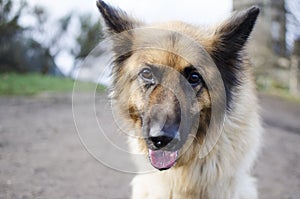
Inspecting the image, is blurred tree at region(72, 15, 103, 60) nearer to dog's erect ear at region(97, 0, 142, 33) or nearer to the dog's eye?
dog's erect ear at region(97, 0, 142, 33)

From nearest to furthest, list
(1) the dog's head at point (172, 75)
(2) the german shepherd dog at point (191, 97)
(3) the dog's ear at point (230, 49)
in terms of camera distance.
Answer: (1) the dog's head at point (172, 75), (2) the german shepherd dog at point (191, 97), (3) the dog's ear at point (230, 49)

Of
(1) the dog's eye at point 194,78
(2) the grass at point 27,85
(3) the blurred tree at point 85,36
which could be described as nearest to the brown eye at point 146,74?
(1) the dog's eye at point 194,78

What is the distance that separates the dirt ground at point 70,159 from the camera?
496 centimetres

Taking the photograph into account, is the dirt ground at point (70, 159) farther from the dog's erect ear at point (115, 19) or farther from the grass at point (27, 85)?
the grass at point (27, 85)

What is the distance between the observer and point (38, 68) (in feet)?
63.6

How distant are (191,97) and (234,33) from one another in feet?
2.29

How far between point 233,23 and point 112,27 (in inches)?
41.3

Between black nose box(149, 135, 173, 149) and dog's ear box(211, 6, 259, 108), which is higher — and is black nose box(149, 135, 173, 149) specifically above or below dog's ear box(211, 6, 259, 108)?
below

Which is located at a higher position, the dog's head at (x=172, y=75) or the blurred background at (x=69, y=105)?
the dog's head at (x=172, y=75)

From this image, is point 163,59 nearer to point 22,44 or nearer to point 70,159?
point 70,159

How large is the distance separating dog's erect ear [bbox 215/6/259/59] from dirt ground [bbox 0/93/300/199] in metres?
1.31

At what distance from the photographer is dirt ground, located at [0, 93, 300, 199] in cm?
496

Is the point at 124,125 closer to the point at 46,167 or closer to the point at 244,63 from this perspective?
the point at 244,63

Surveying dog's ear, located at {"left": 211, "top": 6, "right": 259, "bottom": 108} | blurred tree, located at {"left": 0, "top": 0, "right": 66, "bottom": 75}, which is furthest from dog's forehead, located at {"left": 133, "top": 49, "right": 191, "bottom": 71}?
blurred tree, located at {"left": 0, "top": 0, "right": 66, "bottom": 75}
